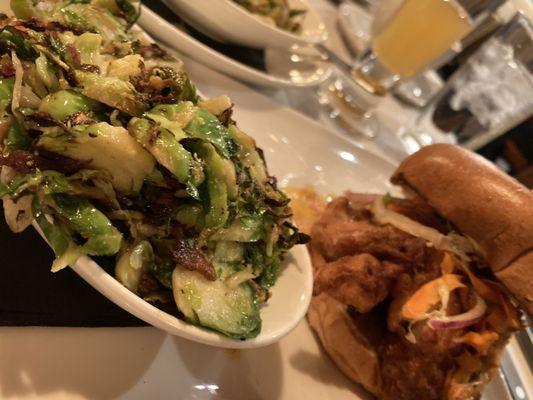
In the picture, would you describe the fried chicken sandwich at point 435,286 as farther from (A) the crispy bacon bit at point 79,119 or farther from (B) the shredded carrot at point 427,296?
(A) the crispy bacon bit at point 79,119

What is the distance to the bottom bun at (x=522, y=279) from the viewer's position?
163cm

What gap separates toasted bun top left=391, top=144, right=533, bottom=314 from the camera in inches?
66.7

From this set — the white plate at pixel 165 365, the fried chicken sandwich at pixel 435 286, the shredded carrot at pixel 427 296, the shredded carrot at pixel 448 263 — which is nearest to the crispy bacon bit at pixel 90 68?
the white plate at pixel 165 365

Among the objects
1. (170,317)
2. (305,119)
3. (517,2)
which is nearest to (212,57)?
(305,119)

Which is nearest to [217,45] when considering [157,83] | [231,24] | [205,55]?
[231,24]

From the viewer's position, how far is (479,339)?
1.67 metres

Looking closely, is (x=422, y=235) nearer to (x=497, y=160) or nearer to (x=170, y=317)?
(x=170, y=317)

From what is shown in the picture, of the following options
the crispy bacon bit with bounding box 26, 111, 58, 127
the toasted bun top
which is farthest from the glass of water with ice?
the crispy bacon bit with bounding box 26, 111, 58, 127

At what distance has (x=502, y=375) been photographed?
2033 mm

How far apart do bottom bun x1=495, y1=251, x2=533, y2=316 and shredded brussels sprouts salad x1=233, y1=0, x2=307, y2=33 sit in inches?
62.4

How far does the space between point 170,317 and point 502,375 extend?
146 centimetres

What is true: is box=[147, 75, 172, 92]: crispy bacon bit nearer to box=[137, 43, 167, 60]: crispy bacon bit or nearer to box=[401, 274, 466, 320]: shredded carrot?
box=[137, 43, 167, 60]: crispy bacon bit

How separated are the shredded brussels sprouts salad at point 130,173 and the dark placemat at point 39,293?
140mm

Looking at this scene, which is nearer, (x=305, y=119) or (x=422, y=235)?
(x=422, y=235)
